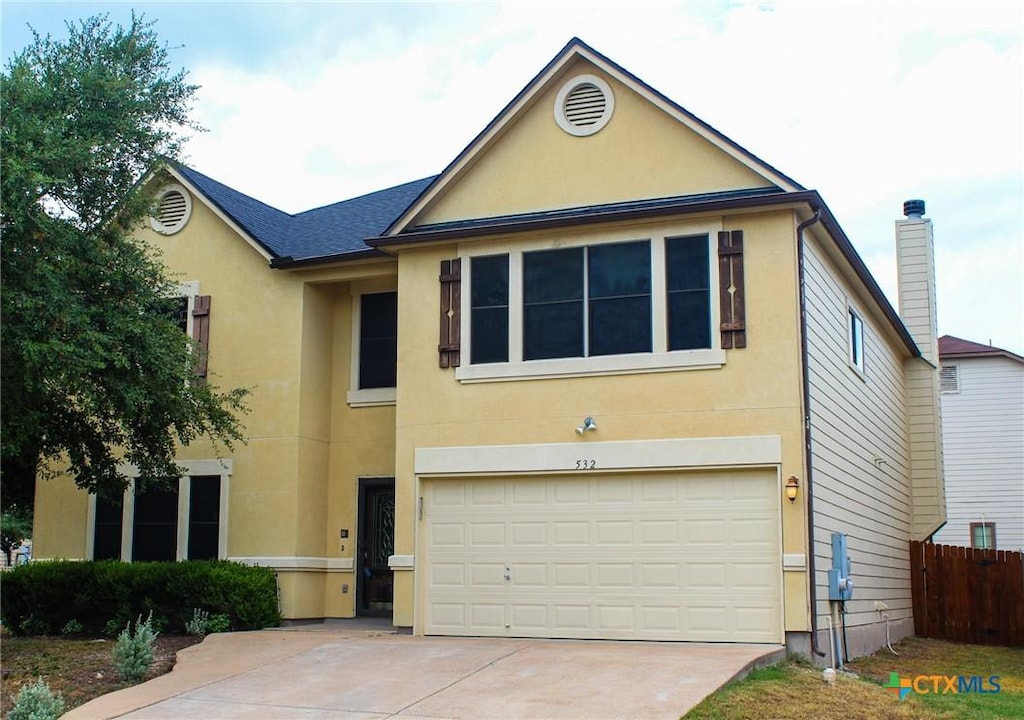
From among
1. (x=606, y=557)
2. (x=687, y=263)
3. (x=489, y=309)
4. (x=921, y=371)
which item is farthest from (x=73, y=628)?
(x=921, y=371)

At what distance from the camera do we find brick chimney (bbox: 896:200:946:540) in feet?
71.4

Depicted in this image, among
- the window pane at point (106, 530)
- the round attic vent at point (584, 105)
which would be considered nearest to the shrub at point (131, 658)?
the window pane at point (106, 530)

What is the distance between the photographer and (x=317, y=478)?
1747 cm

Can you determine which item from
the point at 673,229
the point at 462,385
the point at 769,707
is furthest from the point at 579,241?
the point at 769,707

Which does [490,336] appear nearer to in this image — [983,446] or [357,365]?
[357,365]

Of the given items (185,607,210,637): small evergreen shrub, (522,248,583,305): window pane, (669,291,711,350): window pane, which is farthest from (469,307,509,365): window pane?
(185,607,210,637): small evergreen shrub

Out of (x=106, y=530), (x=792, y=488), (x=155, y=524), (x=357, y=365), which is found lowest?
(x=106, y=530)

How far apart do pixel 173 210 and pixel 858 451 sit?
1185cm

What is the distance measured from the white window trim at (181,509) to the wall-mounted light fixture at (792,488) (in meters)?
8.73

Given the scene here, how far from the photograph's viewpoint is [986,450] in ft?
107

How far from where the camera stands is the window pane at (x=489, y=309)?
15234 mm

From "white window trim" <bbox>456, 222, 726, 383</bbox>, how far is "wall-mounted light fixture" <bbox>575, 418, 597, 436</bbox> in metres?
0.64

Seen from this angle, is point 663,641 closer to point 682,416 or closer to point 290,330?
point 682,416

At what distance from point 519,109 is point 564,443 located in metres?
4.78
